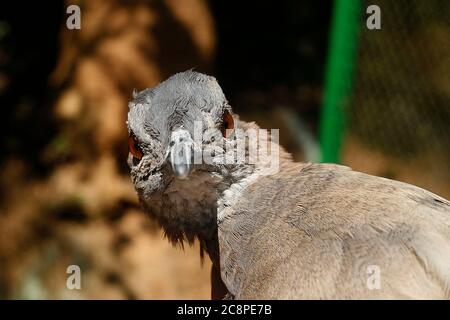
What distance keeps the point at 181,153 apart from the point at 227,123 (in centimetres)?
46

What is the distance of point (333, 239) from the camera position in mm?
2311

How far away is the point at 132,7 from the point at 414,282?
385 centimetres

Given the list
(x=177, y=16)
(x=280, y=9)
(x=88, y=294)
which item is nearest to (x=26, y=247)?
(x=88, y=294)

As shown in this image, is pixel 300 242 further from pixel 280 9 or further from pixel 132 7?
pixel 280 9

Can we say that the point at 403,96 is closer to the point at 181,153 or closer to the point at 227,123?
the point at 227,123

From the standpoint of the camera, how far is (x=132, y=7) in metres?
5.28

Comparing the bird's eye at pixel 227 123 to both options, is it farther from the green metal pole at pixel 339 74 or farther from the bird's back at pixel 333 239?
the green metal pole at pixel 339 74

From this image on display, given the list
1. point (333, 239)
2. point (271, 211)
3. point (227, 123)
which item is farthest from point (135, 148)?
point (333, 239)

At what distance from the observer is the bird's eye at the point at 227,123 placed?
2.83 metres

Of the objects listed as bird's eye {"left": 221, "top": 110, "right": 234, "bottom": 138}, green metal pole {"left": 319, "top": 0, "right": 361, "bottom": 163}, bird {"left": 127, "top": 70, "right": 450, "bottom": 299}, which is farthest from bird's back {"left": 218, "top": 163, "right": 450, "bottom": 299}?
green metal pole {"left": 319, "top": 0, "right": 361, "bottom": 163}

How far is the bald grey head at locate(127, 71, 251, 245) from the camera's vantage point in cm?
268

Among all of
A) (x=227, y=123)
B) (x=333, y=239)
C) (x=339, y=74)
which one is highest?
(x=339, y=74)

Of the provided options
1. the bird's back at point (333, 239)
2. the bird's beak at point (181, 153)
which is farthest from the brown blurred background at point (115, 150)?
the bird's beak at point (181, 153)

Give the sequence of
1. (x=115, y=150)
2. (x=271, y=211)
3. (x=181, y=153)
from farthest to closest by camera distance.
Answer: (x=115, y=150)
(x=271, y=211)
(x=181, y=153)
